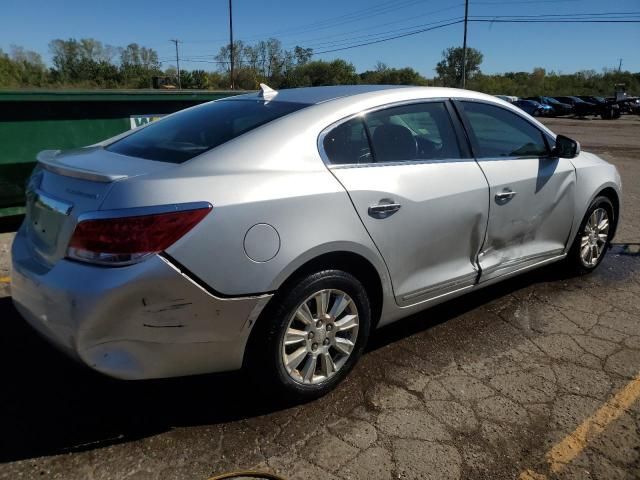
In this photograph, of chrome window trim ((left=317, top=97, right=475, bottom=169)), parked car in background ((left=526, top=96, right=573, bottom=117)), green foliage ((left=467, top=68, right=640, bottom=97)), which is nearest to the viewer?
chrome window trim ((left=317, top=97, right=475, bottom=169))

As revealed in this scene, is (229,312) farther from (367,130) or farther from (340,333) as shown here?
(367,130)

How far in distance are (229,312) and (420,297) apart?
1248 mm

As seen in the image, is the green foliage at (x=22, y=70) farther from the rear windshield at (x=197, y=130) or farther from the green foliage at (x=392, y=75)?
the rear windshield at (x=197, y=130)

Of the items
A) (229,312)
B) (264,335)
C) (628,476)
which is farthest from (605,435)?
(229,312)

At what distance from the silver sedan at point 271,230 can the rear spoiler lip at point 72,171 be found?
0.5 inches

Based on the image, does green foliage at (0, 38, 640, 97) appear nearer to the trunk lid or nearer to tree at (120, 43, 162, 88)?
tree at (120, 43, 162, 88)

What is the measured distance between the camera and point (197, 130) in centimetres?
297

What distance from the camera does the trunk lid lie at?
7.55ft

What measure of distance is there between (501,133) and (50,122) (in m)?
4.87

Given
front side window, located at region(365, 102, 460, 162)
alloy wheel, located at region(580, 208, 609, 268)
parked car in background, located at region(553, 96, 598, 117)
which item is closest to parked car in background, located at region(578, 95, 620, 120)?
parked car in background, located at region(553, 96, 598, 117)

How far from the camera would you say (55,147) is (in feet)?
20.3

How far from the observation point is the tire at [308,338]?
2504mm

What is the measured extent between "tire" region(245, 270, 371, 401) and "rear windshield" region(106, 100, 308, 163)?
0.82 m

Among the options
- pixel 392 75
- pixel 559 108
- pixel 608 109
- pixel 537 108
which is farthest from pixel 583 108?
pixel 392 75
